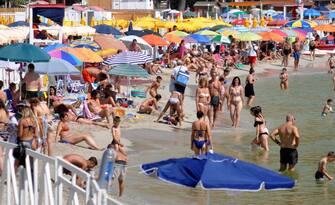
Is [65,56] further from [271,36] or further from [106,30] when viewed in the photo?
[271,36]

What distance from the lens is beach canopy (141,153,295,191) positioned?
11.2 metres

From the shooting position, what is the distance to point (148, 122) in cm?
2159

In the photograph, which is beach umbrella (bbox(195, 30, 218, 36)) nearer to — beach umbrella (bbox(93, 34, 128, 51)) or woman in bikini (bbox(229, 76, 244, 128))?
beach umbrella (bbox(93, 34, 128, 51))

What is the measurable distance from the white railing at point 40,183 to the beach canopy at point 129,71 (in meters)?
11.6

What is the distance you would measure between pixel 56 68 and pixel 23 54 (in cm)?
177

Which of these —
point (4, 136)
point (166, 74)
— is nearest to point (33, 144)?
point (4, 136)

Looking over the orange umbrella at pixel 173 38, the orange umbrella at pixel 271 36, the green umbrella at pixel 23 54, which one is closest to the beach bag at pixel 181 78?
the green umbrella at pixel 23 54

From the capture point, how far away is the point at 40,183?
32.8ft

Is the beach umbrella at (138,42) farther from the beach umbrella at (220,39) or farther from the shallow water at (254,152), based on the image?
the beach umbrella at (220,39)

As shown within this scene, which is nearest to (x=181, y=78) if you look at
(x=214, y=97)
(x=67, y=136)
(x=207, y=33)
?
(x=214, y=97)

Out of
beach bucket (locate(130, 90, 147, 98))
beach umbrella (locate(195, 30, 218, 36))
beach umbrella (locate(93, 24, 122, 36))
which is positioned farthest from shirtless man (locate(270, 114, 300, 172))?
beach umbrella (locate(195, 30, 218, 36))

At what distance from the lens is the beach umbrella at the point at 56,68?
20.3m

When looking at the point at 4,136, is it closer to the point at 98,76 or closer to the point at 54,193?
the point at 54,193

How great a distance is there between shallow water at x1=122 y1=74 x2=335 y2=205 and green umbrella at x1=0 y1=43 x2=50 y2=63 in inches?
106
